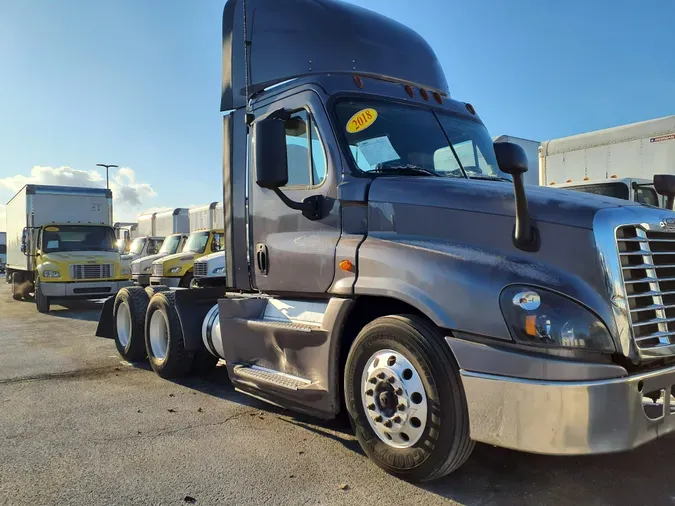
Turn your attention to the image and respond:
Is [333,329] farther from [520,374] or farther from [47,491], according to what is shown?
[47,491]

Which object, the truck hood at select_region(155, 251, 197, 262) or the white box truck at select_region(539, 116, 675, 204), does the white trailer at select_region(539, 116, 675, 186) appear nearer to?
the white box truck at select_region(539, 116, 675, 204)

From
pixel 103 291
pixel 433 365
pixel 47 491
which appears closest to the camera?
pixel 433 365

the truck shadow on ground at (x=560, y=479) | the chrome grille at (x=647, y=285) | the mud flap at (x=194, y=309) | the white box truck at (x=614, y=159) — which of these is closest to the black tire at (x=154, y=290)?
the mud flap at (x=194, y=309)

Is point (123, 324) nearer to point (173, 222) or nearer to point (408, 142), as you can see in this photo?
point (408, 142)

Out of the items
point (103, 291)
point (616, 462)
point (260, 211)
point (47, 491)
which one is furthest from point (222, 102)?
point (103, 291)

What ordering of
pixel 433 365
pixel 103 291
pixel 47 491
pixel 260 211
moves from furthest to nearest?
1. pixel 103 291
2. pixel 260 211
3. pixel 47 491
4. pixel 433 365

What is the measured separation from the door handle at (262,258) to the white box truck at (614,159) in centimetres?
842

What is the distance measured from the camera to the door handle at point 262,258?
4789mm

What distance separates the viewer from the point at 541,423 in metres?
2.92

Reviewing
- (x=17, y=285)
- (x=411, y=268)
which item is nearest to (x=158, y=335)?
(x=411, y=268)

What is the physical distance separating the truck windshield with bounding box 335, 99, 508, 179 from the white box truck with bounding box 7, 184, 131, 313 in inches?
528

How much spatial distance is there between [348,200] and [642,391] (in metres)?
2.14

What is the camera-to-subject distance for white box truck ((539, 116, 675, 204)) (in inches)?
433

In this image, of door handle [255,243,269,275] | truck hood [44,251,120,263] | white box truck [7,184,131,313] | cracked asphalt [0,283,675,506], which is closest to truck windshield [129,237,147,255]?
white box truck [7,184,131,313]
